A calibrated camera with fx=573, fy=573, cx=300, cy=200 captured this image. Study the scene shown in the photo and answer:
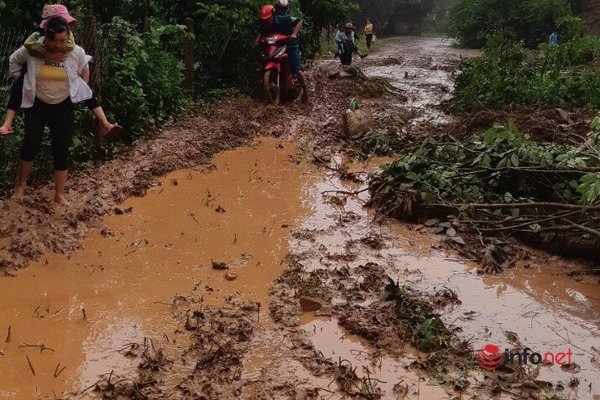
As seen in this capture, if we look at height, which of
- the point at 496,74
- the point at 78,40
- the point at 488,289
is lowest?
the point at 488,289

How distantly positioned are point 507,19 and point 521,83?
2003 centimetres

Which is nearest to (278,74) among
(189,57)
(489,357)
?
(189,57)

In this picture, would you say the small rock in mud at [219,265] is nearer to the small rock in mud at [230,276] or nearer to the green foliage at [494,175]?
the small rock in mud at [230,276]

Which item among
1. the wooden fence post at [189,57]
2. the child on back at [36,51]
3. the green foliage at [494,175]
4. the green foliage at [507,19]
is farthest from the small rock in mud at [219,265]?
the green foliage at [507,19]

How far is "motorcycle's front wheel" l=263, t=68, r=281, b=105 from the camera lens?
8938 millimetres

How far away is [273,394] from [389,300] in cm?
118

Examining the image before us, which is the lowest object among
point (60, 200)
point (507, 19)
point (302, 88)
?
point (60, 200)

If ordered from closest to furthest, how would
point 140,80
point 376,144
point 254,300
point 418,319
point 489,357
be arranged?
point 489,357
point 418,319
point 254,300
point 140,80
point 376,144

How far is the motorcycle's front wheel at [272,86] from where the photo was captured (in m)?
8.94

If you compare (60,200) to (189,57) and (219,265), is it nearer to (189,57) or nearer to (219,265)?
(219,265)

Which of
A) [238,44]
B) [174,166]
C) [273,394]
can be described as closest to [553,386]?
[273,394]

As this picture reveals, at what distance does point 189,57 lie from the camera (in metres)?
8.02

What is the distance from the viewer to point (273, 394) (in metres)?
2.87

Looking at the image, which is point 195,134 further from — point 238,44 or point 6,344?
point 6,344
